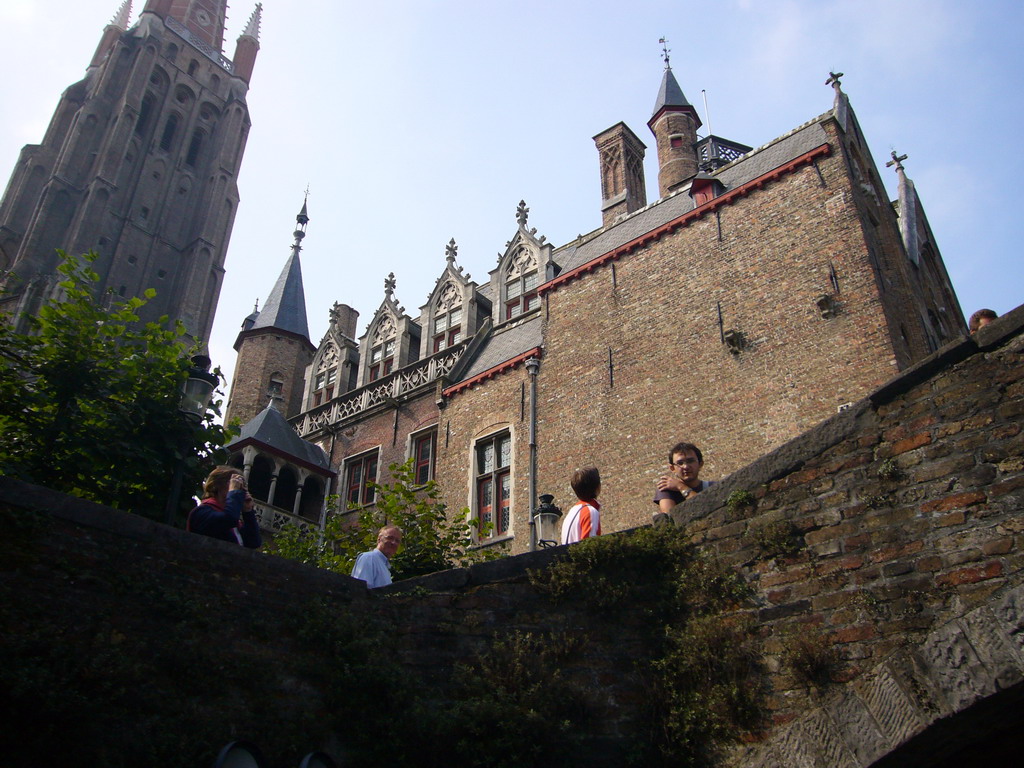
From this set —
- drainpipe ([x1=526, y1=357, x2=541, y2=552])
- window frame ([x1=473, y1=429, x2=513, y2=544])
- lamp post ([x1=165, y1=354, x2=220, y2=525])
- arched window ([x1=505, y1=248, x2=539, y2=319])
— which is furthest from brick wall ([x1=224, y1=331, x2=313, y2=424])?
lamp post ([x1=165, y1=354, x2=220, y2=525])

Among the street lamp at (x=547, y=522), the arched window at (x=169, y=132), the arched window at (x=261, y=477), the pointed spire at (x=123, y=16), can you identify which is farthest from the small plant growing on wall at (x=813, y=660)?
the pointed spire at (x=123, y=16)

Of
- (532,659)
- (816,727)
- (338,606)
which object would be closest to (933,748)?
(816,727)

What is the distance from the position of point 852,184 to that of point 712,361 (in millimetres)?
3797

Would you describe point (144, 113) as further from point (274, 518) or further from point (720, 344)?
point (720, 344)

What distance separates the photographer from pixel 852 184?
1420 cm

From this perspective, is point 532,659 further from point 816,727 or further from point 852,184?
point 852,184

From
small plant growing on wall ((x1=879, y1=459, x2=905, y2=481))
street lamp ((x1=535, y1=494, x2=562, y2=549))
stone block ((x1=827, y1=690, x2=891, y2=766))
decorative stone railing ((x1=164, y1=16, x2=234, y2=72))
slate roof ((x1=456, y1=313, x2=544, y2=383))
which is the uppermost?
decorative stone railing ((x1=164, y1=16, x2=234, y2=72))

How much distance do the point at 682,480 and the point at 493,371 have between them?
1138 centimetres

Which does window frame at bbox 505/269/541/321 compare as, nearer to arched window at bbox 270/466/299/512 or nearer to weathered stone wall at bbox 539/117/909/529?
weathered stone wall at bbox 539/117/909/529

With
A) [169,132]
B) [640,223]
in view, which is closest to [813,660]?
[640,223]

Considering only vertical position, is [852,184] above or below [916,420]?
above

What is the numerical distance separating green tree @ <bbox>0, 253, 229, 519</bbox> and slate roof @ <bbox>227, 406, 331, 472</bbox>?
1337 cm

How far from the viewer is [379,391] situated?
22.3 metres

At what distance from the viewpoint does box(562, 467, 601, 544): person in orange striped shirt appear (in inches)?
282
